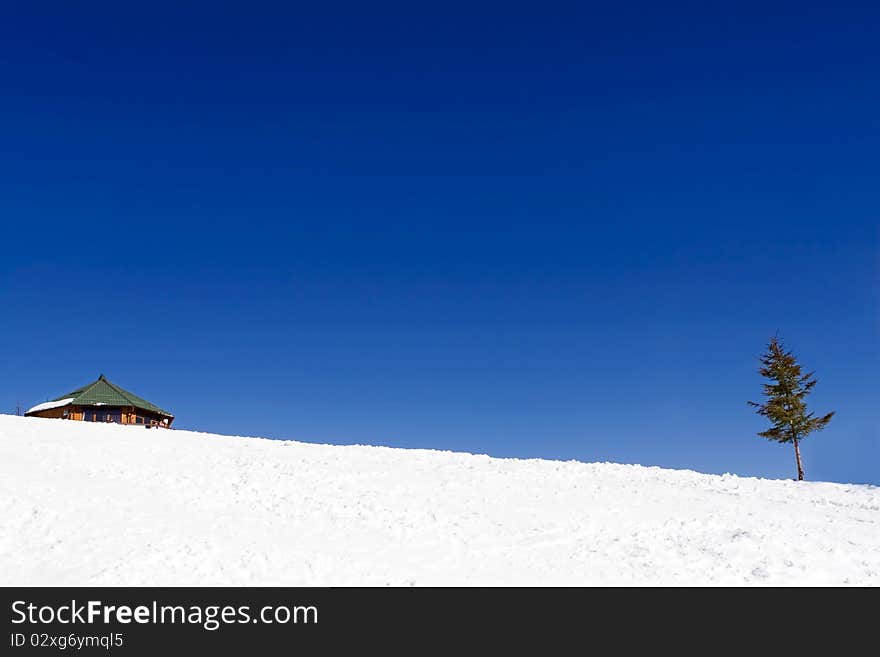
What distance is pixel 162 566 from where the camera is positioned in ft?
44.3

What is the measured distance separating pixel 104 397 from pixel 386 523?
47.3 meters

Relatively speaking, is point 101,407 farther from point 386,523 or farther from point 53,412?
point 386,523

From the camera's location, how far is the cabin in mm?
54531

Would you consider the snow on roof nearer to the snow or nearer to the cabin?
the cabin

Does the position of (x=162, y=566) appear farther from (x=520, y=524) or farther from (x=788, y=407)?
(x=788, y=407)

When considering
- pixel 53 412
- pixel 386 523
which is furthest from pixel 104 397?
pixel 386 523

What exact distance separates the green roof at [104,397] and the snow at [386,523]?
29360 mm

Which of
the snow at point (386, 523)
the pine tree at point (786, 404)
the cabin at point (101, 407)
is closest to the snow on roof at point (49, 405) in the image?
the cabin at point (101, 407)

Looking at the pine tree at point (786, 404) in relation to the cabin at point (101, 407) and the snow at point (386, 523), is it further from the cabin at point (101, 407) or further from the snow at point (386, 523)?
the cabin at point (101, 407)

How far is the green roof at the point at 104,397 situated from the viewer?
5512 cm

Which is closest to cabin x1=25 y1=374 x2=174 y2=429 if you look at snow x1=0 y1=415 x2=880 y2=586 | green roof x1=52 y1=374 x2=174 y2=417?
green roof x1=52 y1=374 x2=174 y2=417
